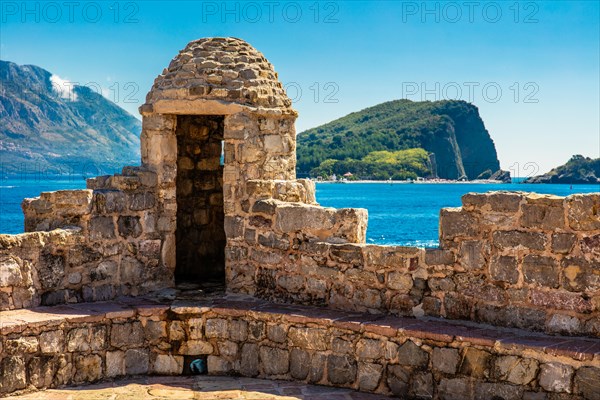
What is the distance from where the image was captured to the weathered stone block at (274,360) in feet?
20.7

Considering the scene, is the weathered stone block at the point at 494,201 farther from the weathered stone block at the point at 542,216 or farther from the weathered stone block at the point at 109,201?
the weathered stone block at the point at 109,201

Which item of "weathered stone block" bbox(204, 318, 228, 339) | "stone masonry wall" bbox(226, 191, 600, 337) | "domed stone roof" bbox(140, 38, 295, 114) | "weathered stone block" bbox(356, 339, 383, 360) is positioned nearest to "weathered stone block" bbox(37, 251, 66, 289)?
"weathered stone block" bbox(204, 318, 228, 339)

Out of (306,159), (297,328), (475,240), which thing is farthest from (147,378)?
(306,159)

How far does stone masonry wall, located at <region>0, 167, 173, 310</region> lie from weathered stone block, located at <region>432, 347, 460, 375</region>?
3393 millimetres

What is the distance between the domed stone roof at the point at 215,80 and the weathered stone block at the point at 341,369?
2.92m

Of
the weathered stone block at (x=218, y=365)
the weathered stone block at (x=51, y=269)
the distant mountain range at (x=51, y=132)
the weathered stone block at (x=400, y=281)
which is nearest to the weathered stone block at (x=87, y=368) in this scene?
the weathered stone block at (x=51, y=269)

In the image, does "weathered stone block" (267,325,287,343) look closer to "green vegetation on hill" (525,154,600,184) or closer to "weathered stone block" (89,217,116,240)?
"weathered stone block" (89,217,116,240)

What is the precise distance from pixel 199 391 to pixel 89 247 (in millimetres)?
1934

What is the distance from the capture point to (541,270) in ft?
17.7

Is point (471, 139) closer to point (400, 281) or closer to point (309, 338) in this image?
point (400, 281)

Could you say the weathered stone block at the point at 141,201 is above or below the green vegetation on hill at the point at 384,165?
below

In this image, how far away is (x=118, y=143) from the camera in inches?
6344

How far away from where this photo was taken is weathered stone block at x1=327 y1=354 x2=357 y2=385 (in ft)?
19.6

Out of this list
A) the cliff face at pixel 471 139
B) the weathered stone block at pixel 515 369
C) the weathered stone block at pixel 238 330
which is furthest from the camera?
the cliff face at pixel 471 139
